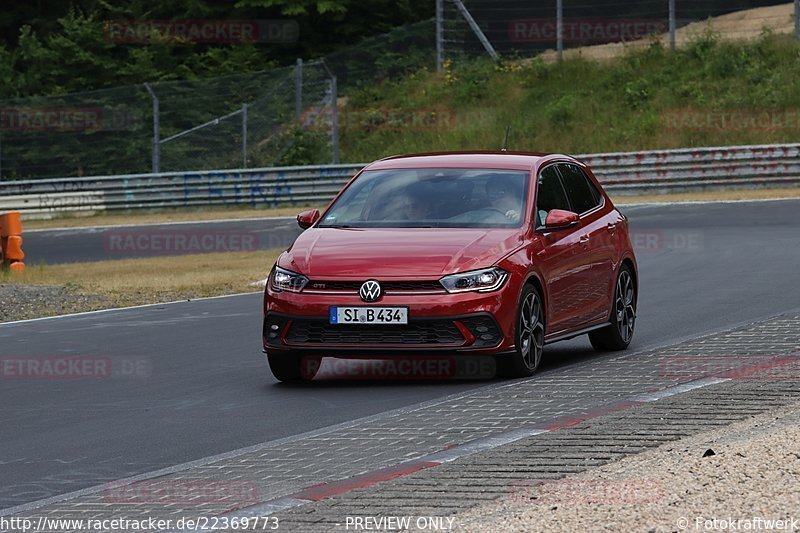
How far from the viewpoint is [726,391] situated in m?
Result: 10.4

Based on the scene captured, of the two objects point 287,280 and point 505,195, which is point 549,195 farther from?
point 287,280

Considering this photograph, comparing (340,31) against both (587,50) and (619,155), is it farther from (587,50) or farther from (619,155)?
(619,155)

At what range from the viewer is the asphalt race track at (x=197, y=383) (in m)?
9.31

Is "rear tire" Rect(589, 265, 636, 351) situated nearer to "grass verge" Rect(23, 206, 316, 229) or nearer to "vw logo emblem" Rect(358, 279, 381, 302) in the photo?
"vw logo emblem" Rect(358, 279, 381, 302)

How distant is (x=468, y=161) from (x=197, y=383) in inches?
105

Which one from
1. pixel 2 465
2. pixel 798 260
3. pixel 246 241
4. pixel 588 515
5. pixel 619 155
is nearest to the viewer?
pixel 588 515

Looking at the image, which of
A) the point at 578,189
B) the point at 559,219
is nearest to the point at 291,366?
the point at 559,219

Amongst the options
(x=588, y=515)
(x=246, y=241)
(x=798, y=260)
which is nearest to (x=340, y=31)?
(x=246, y=241)

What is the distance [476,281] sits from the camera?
37.4 feet

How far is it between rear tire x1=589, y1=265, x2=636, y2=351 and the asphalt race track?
0.53 feet

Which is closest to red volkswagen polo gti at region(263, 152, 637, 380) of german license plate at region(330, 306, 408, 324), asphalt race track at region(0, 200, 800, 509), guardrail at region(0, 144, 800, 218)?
german license plate at region(330, 306, 408, 324)

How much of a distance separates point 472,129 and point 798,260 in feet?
73.3

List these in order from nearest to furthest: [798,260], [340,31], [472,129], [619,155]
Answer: [798,260], [619,155], [472,129], [340,31]

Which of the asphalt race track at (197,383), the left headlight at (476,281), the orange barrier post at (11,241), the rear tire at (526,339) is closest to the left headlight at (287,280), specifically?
the asphalt race track at (197,383)
